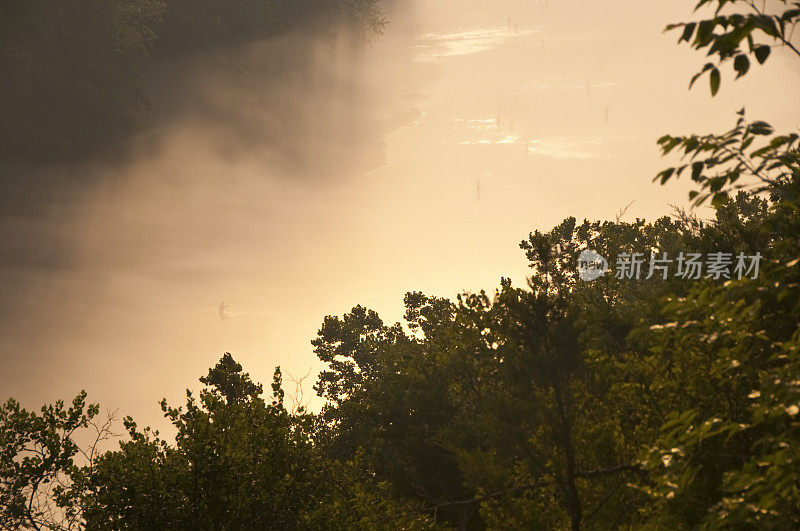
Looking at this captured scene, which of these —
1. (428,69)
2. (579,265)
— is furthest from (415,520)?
(428,69)

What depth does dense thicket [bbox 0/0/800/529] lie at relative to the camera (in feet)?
21.1

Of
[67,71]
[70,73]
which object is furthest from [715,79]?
[70,73]

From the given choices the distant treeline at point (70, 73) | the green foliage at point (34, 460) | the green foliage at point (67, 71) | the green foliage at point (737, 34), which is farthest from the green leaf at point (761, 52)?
the green foliage at point (67, 71)

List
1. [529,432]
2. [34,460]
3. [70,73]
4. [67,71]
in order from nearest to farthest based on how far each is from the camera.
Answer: [529,432] → [34,460] → [67,71] → [70,73]

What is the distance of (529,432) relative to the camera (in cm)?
1511

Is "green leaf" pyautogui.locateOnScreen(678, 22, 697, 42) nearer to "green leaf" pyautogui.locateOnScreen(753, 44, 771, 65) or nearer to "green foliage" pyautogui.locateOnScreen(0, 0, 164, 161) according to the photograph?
"green leaf" pyautogui.locateOnScreen(753, 44, 771, 65)

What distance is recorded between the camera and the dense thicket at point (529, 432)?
6445 mm

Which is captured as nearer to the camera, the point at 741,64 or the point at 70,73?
the point at 741,64

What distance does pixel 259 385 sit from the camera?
3625cm

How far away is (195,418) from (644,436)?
32.7 feet

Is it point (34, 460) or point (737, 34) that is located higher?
point (737, 34)

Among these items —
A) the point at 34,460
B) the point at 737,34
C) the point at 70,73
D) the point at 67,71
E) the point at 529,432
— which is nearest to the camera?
the point at 737,34

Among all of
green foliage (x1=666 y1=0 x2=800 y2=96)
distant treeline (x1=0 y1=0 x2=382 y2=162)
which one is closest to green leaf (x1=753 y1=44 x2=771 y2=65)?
green foliage (x1=666 y1=0 x2=800 y2=96)

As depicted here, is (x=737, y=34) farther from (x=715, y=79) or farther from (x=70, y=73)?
(x=70, y=73)
